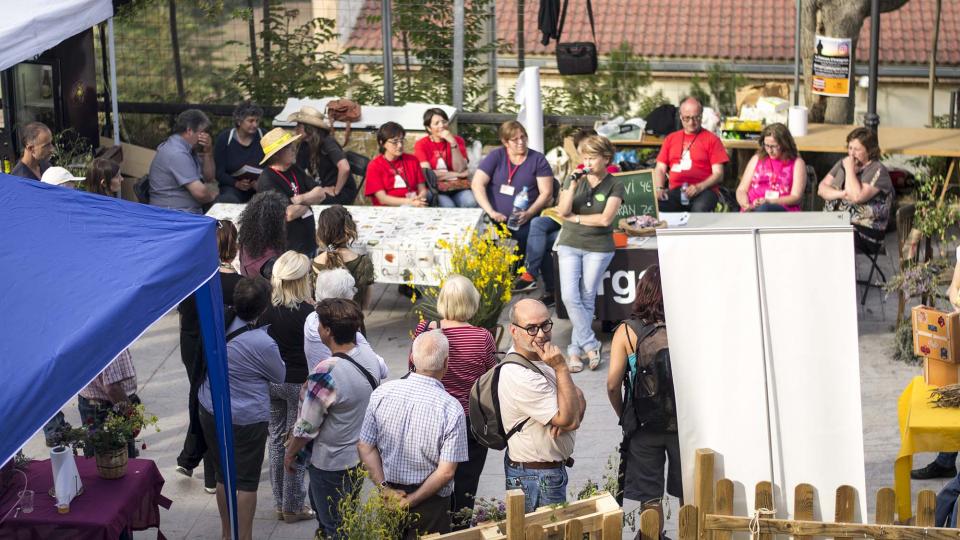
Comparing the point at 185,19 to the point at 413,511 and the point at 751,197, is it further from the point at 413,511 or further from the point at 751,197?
the point at 413,511

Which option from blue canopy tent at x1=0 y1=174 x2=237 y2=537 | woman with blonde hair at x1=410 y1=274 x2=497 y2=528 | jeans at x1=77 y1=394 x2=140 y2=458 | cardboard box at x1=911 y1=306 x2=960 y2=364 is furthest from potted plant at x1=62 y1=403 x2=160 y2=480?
cardboard box at x1=911 y1=306 x2=960 y2=364

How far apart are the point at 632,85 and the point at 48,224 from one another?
33.4ft

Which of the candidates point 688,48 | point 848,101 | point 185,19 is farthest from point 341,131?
point 688,48

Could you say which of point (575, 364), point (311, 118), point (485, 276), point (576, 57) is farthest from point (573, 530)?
point (576, 57)

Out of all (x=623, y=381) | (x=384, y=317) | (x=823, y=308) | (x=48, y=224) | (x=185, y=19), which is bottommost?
(x=384, y=317)

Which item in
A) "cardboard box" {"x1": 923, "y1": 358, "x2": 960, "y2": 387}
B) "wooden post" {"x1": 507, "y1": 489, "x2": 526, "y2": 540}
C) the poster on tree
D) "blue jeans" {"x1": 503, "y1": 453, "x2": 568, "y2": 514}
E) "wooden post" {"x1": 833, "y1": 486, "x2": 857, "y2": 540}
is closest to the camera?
"wooden post" {"x1": 507, "y1": 489, "x2": 526, "y2": 540}

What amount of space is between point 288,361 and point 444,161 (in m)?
4.43

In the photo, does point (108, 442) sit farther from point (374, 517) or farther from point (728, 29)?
point (728, 29)

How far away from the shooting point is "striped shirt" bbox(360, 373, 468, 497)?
16.9 ft

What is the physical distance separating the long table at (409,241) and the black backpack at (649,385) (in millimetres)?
3319

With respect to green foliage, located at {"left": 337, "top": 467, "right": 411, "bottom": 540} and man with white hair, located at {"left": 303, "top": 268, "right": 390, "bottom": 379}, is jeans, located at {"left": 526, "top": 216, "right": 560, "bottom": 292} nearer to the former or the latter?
man with white hair, located at {"left": 303, "top": 268, "right": 390, "bottom": 379}

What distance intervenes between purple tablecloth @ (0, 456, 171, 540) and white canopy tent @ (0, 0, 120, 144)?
4484 mm

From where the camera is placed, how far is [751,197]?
9906 mm

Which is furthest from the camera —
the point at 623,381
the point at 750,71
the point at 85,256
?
the point at 750,71
